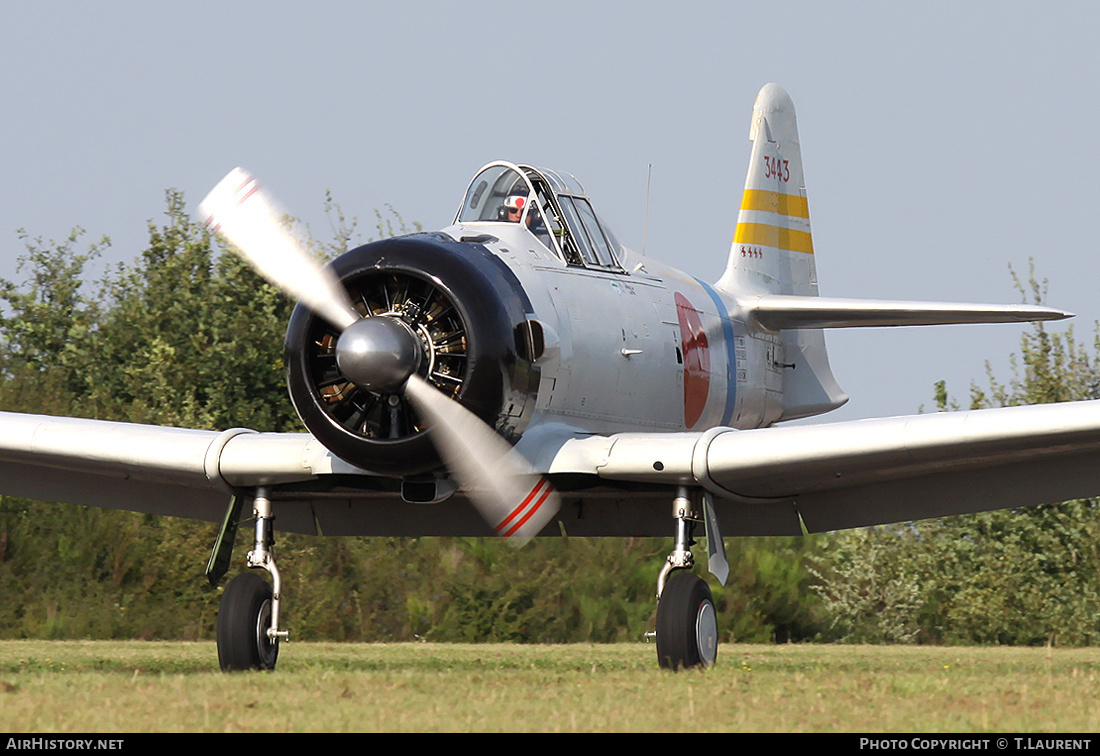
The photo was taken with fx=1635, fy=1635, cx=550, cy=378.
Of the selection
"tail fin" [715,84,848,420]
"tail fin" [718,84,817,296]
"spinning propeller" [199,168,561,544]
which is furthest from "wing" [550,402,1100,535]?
"tail fin" [718,84,817,296]

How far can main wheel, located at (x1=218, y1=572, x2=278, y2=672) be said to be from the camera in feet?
33.1

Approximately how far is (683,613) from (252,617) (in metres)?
2.70

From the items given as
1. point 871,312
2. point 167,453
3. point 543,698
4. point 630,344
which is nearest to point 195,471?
point 167,453

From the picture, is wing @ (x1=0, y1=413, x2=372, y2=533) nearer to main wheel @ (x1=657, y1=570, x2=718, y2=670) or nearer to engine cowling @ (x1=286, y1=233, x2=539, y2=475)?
engine cowling @ (x1=286, y1=233, x2=539, y2=475)

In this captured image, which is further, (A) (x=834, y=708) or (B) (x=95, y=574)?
(B) (x=95, y=574)

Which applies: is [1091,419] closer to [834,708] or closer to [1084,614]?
[834,708]

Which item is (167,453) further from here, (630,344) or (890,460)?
(890,460)

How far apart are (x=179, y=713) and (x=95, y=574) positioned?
598 inches

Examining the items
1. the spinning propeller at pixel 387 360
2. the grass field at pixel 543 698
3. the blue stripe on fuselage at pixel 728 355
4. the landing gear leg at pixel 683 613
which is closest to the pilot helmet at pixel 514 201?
the spinning propeller at pixel 387 360

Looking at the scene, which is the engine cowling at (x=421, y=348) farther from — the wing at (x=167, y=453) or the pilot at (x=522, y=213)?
the pilot at (x=522, y=213)

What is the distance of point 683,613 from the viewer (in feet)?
32.0

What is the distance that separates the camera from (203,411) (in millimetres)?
28922

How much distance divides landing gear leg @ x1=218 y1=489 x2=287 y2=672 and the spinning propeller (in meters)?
1.45

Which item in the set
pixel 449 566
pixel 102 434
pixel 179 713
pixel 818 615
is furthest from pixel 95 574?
pixel 179 713
